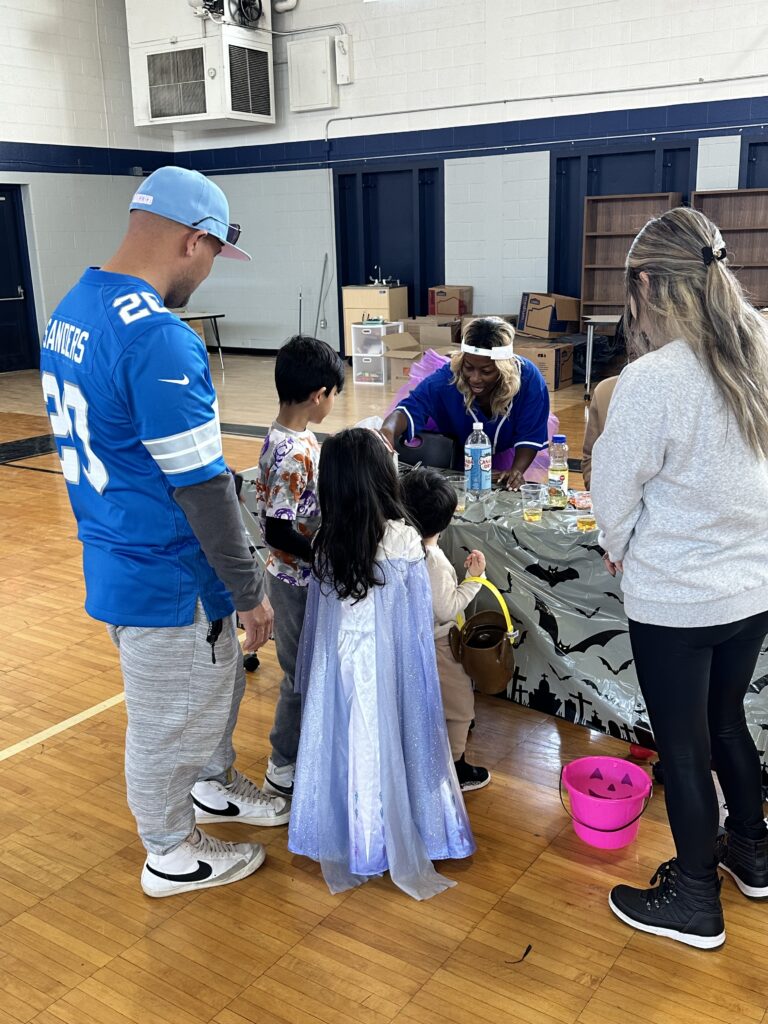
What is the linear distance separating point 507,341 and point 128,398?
169cm

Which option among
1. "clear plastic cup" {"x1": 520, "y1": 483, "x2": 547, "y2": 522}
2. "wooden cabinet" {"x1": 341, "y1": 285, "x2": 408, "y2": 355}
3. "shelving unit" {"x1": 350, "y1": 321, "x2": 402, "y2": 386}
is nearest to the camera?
"clear plastic cup" {"x1": 520, "y1": 483, "x2": 547, "y2": 522}

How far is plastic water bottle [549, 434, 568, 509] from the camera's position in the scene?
9.81 ft

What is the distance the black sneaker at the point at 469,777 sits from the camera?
8.42ft

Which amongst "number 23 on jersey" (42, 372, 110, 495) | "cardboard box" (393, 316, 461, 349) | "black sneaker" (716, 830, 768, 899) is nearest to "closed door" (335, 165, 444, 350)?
"cardboard box" (393, 316, 461, 349)

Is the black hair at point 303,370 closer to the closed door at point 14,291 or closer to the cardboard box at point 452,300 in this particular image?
the cardboard box at point 452,300

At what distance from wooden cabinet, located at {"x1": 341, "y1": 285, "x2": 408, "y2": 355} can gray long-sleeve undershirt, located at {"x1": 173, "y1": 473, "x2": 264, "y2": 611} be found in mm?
9415

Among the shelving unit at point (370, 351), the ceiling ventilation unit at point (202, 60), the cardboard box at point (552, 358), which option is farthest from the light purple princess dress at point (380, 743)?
the ceiling ventilation unit at point (202, 60)

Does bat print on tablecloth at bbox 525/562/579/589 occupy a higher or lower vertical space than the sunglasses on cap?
lower

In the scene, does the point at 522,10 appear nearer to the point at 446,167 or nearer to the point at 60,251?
the point at 446,167

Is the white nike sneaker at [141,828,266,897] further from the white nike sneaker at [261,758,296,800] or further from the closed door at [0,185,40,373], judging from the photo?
the closed door at [0,185,40,373]

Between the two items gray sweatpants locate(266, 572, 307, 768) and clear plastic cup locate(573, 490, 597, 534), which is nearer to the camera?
gray sweatpants locate(266, 572, 307, 768)

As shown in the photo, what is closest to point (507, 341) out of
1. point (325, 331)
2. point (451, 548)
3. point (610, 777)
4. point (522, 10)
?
point (451, 548)

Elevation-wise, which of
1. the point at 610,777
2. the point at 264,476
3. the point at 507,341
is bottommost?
the point at 610,777

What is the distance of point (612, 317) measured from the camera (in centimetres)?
873
